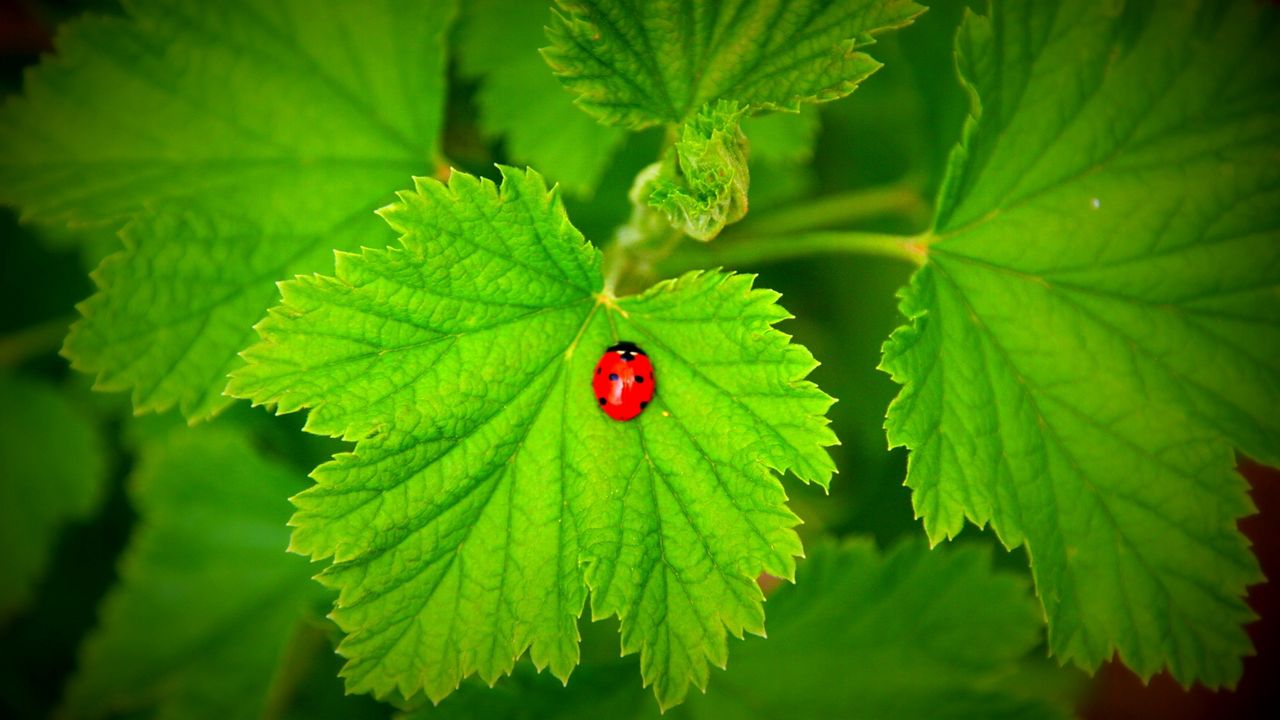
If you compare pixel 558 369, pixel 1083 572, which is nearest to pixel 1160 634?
pixel 1083 572

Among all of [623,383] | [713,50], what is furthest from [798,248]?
[623,383]

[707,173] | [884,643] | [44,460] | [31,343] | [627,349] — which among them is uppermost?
[31,343]

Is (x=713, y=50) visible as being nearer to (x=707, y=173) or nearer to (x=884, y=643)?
(x=707, y=173)

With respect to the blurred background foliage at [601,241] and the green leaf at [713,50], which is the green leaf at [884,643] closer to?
the blurred background foliage at [601,241]

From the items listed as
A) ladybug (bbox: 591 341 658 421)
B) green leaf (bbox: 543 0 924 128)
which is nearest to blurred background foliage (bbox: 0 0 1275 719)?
green leaf (bbox: 543 0 924 128)

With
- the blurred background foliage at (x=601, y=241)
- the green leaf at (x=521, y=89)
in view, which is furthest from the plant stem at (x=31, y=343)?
the green leaf at (x=521, y=89)

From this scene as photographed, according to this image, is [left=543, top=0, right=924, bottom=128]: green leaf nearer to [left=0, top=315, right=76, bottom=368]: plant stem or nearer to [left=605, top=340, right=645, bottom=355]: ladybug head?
[left=605, top=340, right=645, bottom=355]: ladybug head

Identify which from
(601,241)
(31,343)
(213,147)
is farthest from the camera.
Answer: (31,343)

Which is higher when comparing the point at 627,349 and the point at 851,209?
the point at 851,209
